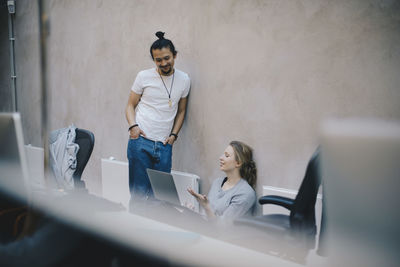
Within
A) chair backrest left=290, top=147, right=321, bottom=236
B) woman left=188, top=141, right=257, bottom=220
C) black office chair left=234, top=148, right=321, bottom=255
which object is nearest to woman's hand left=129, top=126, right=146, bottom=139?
woman left=188, top=141, right=257, bottom=220

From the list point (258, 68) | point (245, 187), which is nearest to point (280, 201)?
point (245, 187)

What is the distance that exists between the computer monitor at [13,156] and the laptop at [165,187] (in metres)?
1.05

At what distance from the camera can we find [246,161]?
94.8 inches

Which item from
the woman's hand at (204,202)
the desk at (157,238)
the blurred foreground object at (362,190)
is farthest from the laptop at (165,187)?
the blurred foreground object at (362,190)

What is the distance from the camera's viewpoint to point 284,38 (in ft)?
7.54

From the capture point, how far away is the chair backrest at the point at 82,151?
2.66 m

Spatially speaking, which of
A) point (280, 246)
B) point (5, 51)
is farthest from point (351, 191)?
point (5, 51)

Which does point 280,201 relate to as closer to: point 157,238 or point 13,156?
point 157,238

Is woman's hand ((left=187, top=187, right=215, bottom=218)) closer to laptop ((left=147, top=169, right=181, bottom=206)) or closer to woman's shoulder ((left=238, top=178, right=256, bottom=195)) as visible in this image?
laptop ((left=147, top=169, right=181, bottom=206))

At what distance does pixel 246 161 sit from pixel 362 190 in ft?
6.22

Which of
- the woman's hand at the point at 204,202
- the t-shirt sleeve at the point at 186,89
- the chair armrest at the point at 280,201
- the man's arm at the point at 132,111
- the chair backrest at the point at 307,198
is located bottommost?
the woman's hand at the point at 204,202

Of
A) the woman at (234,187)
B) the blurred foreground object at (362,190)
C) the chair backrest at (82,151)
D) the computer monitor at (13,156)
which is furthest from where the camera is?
the chair backrest at (82,151)

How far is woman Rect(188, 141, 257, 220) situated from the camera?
223cm

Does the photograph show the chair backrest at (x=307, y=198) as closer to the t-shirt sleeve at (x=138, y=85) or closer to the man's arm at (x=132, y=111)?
the man's arm at (x=132, y=111)
